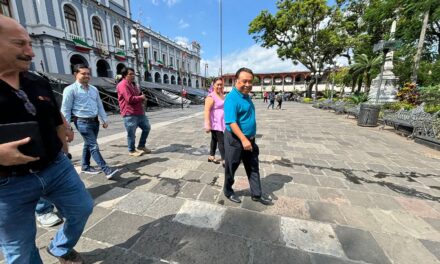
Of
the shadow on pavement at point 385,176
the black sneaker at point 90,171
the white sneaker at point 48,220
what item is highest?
the white sneaker at point 48,220

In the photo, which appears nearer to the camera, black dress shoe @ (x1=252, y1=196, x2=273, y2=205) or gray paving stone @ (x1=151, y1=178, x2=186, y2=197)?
black dress shoe @ (x1=252, y1=196, x2=273, y2=205)

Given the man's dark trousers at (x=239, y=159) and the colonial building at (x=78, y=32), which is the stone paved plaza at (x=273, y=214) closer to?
the man's dark trousers at (x=239, y=159)

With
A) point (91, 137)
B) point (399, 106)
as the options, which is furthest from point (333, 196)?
point (399, 106)

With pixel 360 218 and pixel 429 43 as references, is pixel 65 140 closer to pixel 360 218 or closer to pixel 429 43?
pixel 360 218

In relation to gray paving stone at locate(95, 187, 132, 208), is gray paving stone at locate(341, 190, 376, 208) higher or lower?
lower

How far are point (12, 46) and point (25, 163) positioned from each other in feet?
2.12

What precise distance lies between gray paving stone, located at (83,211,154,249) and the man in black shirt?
2.09 feet

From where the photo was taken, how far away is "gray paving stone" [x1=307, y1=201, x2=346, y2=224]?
2.37 metres

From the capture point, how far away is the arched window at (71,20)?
18.3 m

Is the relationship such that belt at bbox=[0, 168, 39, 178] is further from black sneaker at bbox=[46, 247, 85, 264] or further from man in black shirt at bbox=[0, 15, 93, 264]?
black sneaker at bbox=[46, 247, 85, 264]

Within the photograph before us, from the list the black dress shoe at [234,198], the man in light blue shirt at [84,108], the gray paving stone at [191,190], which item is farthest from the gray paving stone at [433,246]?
the man in light blue shirt at [84,108]

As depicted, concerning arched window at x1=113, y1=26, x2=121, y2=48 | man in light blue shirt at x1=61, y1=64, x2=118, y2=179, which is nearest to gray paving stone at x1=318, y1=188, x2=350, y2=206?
man in light blue shirt at x1=61, y1=64, x2=118, y2=179

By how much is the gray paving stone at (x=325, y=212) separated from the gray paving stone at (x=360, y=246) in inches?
5.8

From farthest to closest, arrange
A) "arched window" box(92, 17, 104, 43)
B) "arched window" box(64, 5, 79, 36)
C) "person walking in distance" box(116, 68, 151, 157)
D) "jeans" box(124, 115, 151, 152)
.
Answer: "arched window" box(92, 17, 104, 43)
"arched window" box(64, 5, 79, 36)
"jeans" box(124, 115, 151, 152)
"person walking in distance" box(116, 68, 151, 157)
